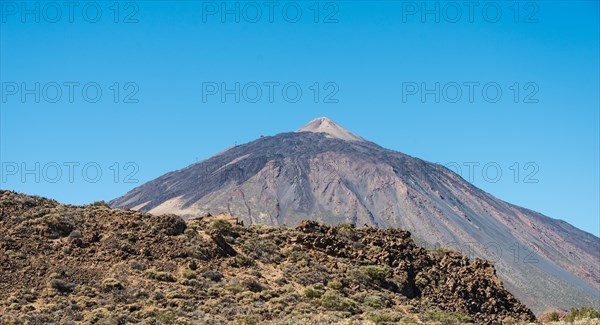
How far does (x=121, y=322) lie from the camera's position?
30.3 m

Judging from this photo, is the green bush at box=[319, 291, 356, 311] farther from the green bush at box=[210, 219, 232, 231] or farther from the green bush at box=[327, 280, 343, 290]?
the green bush at box=[210, 219, 232, 231]

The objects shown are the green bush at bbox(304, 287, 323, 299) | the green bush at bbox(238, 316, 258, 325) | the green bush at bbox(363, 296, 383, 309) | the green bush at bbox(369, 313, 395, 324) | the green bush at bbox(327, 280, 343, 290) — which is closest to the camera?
the green bush at bbox(238, 316, 258, 325)

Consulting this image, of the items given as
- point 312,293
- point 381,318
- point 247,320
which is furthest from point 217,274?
point 381,318

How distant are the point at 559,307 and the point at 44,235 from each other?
131106 mm

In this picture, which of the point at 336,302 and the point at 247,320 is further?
the point at 336,302

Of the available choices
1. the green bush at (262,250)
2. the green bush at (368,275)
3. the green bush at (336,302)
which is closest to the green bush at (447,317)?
the green bush at (368,275)

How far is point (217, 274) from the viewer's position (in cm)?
3525

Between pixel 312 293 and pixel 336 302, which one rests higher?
pixel 312 293

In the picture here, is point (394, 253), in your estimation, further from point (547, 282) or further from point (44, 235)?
point (547, 282)

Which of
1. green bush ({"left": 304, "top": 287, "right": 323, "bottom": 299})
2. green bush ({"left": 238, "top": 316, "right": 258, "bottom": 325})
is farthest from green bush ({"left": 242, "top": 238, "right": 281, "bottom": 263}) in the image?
green bush ({"left": 238, "top": 316, "right": 258, "bottom": 325})

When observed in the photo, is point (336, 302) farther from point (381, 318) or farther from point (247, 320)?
point (247, 320)

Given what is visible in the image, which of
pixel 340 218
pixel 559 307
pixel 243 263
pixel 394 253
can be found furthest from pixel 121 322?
pixel 340 218

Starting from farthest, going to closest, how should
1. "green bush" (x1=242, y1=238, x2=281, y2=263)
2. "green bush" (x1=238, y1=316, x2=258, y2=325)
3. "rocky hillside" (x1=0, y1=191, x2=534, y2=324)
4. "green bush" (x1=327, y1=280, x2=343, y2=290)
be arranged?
"green bush" (x1=242, y1=238, x2=281, y2=263)
"green bush" (x1=327, y1=280, x2=343, y2=290)
"rocky hillside" (x1=0, y1=191, x2=534, y2=324)
"green bush" (x1=238, y1=316, x2=258, y2=325)

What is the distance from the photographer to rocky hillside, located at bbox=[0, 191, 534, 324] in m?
31.8
